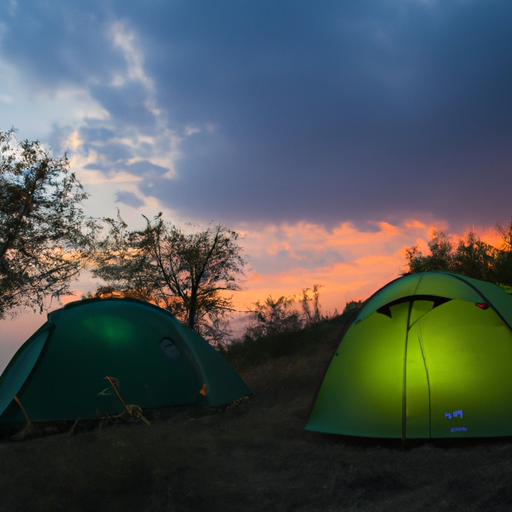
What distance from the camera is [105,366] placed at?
952 centimetres

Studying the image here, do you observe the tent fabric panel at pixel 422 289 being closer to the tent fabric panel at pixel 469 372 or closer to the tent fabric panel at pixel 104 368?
the tent fabric panel at pixel 469 372

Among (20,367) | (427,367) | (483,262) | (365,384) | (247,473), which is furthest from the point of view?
(483,262)

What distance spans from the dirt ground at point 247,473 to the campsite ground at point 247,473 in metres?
0.01

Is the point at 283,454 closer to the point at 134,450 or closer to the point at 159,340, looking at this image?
the point at 134,450

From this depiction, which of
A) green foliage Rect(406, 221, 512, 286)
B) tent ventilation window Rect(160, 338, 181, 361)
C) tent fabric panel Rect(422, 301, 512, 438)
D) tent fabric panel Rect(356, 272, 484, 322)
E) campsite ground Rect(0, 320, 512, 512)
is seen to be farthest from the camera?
green foliage Rect(406, 221, 512, 286)

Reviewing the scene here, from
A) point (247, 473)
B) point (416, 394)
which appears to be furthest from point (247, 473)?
point (416, 394)

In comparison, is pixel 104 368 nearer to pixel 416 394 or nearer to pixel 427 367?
pixel 416 394

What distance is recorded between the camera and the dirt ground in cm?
512

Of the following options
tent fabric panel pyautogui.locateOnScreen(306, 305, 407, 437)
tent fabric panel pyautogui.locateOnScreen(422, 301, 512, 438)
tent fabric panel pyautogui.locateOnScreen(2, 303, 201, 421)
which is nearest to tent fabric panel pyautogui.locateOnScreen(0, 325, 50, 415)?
tent fabric panel pyautogui.locateOnScreen(2, 303, 201, 421)

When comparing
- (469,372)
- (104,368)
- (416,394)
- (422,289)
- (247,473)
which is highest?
(422,289)

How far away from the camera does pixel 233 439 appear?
26.5 feet

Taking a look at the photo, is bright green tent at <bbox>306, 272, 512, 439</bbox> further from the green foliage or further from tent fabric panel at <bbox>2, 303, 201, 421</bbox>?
the green foliage

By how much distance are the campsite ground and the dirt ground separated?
0.01 meters

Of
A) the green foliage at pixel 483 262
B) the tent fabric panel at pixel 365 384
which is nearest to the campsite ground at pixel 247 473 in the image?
the tent fabric panel at pixel 365 384
